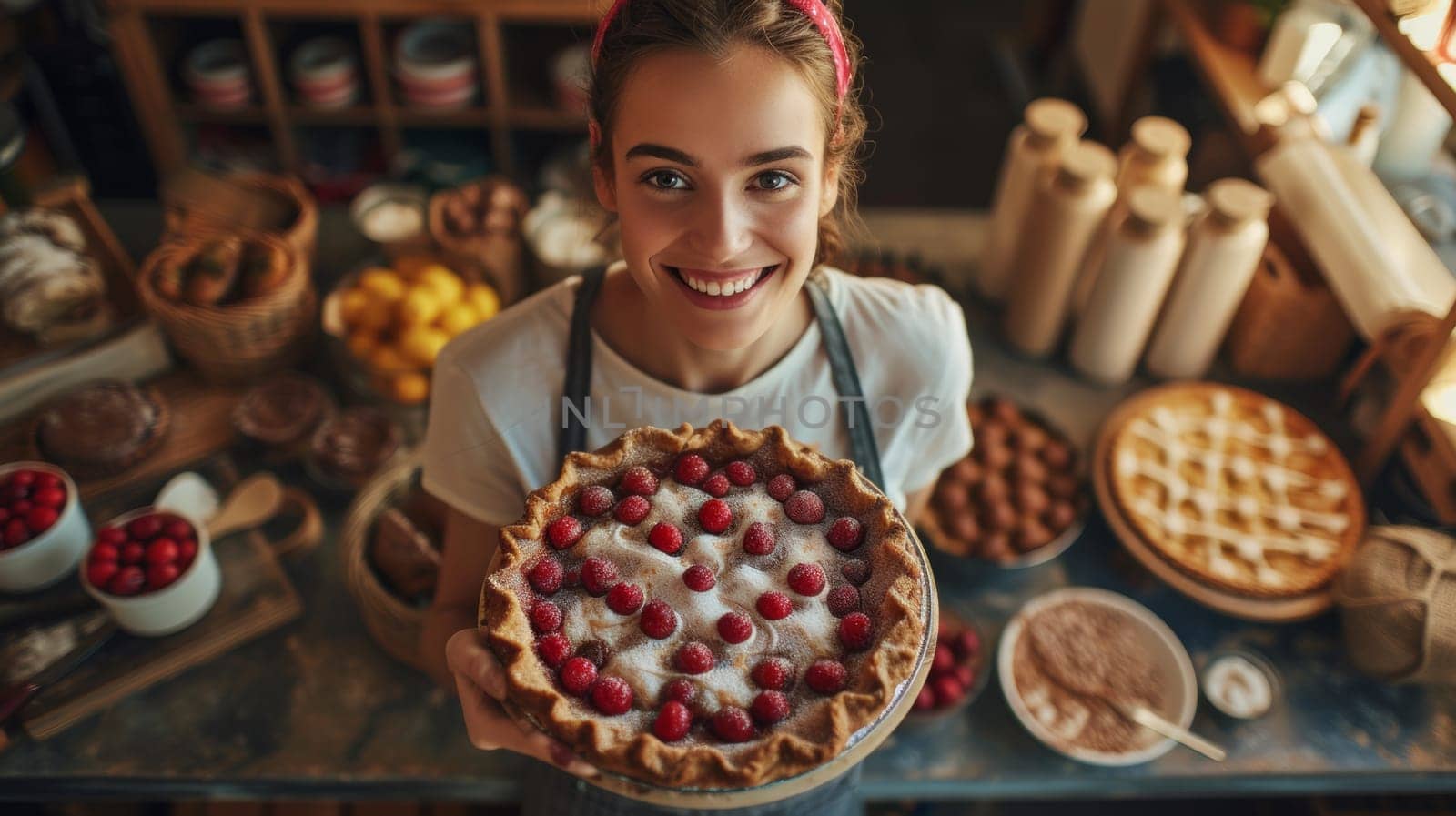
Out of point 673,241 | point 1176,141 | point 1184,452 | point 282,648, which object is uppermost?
point 673,241

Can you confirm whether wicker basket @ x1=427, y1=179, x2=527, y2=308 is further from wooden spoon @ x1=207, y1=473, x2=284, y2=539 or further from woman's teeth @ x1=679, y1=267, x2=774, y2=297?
woman's teeth @ x1=679, y1=267, x2=774, y2=297

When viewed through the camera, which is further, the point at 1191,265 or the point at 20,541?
the point at 1191,265

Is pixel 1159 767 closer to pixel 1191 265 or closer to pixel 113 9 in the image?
pixel 1191 265

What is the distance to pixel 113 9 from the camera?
11.6ft

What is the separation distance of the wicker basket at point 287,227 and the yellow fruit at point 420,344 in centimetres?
32

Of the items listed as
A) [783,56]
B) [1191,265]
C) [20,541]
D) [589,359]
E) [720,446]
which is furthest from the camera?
[1191,265]

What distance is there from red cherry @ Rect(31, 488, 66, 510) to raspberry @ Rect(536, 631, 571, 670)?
4.22 ft

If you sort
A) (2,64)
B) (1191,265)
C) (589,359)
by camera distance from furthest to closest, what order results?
(2,64)
(1191,265)
(589,359)

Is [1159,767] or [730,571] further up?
[730,571]

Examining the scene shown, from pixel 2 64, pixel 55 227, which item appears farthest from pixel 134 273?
pixel 2 64

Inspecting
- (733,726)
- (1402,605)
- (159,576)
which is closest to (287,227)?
(159,576)

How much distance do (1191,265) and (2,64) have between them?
3579 mm

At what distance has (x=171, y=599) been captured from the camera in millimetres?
1954

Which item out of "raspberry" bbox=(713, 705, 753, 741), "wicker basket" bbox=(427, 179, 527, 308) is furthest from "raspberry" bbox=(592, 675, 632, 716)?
"wicker basket" bbox=(427, 179, 527, 308)
